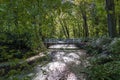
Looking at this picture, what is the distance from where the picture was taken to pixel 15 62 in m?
2.01

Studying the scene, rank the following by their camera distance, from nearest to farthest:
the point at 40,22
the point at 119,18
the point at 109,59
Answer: the point at 40,22
the point at 109,59
the point at 119,18

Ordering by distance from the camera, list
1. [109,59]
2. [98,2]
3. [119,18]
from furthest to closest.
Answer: [119,18]
[98,2]
[109,59]

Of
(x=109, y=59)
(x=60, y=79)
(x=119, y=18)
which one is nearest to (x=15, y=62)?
(x=60, y=79)

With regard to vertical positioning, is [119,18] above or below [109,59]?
above

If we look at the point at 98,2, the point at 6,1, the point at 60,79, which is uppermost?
the point at 98,2

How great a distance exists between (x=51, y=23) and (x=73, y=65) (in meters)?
5.49

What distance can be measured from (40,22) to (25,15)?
0.66ft

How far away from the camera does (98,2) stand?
40.9ft

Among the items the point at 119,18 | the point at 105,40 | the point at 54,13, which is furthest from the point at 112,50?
the point at 119,18

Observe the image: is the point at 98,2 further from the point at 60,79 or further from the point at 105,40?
the point at 60,79

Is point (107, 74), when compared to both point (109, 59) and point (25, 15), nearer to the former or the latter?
point (109, 59)

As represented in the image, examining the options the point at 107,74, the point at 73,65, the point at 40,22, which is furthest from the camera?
the point at 73,65

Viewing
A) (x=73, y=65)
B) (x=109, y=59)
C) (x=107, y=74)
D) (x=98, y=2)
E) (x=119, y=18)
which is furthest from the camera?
(x=119, y=18)

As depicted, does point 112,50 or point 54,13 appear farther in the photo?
point 112,50
